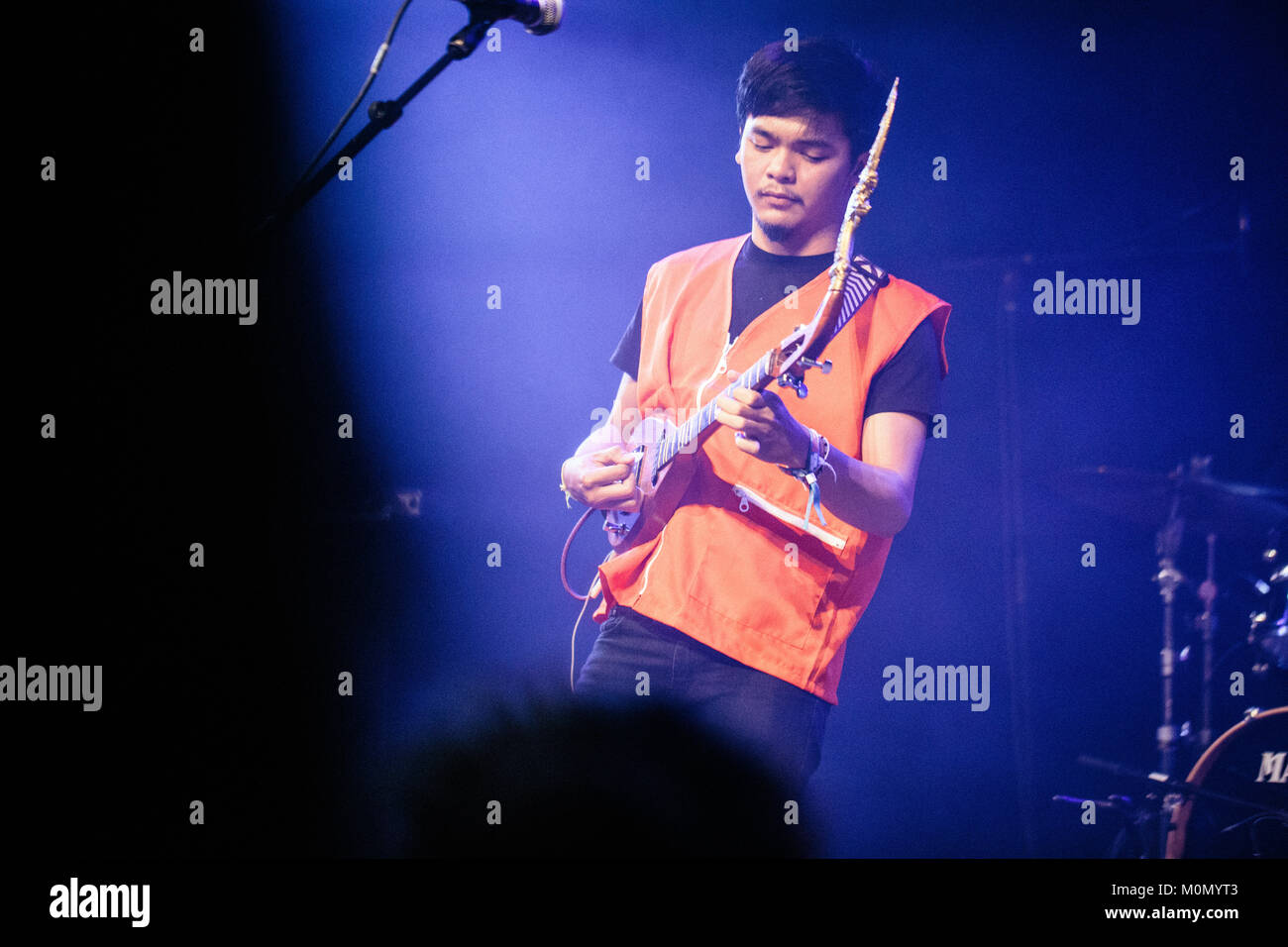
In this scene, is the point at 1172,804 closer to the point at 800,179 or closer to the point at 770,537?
the point at 770,537

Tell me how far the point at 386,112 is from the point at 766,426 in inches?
38.9

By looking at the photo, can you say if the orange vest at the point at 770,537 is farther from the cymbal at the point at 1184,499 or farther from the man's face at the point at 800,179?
the cymbal at the point at 1184,499

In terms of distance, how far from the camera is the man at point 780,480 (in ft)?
8.33

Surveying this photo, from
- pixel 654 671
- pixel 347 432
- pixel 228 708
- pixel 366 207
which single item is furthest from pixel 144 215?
pixel 654 671

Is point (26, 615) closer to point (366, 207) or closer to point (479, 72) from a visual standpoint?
point (366, 207)

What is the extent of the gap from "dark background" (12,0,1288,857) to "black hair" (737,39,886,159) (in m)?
0.07

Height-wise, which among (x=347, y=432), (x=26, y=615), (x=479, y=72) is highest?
(x=479, y=72)

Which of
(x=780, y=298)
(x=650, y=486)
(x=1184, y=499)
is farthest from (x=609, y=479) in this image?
(x=1184, y=499)

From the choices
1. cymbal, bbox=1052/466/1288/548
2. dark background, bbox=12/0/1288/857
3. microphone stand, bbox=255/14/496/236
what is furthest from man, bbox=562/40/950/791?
microphone stand, bbox=255/14/496/236

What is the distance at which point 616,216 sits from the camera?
275 cm

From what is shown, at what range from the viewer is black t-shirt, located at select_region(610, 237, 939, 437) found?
254 centimetres

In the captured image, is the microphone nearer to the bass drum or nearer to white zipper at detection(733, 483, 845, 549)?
white zipper at detection(733, 483, 845, 549)
